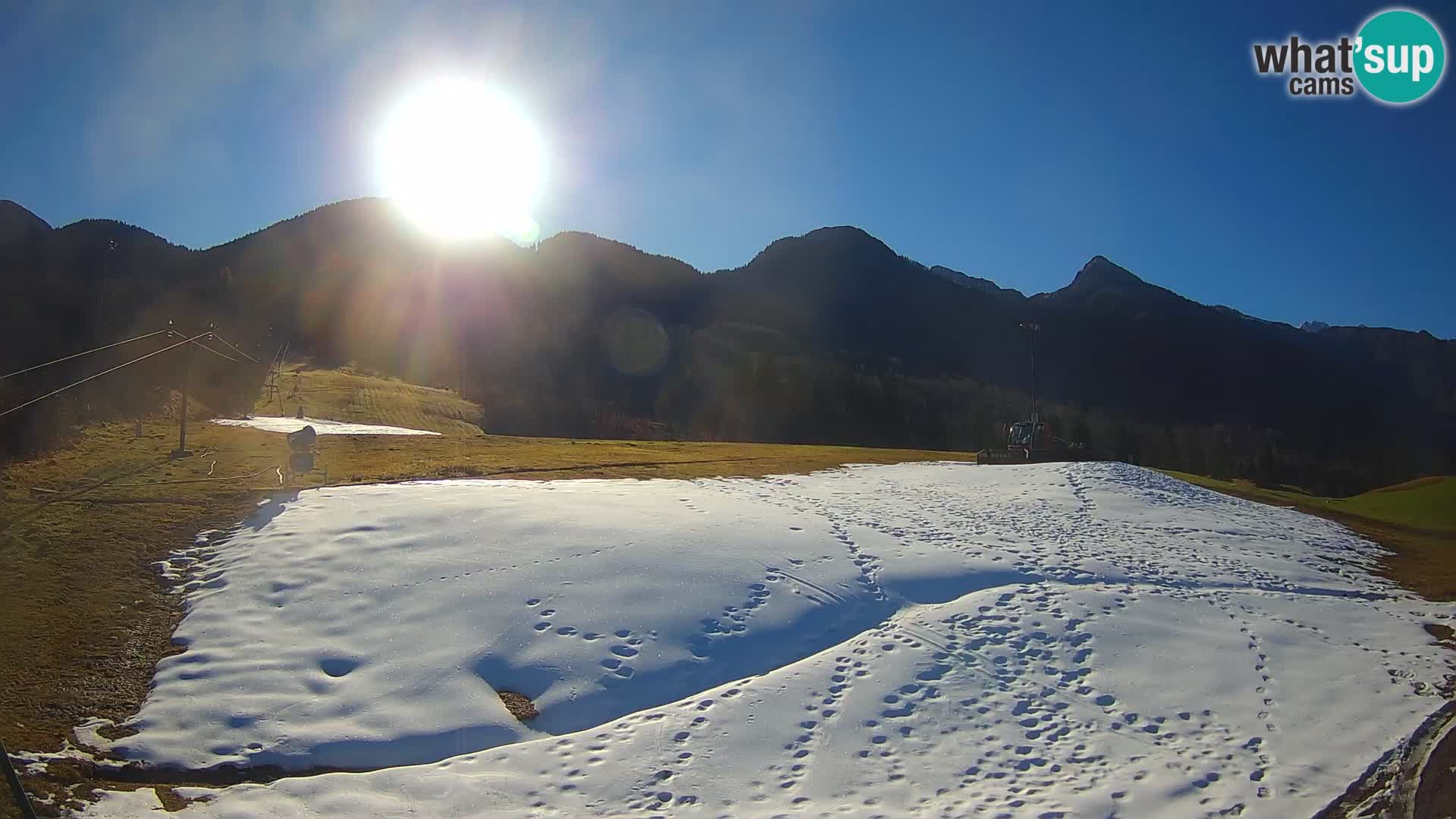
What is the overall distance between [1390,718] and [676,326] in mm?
122036

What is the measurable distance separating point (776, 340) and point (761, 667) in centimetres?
12148

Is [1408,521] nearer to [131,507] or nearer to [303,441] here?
[303,441]

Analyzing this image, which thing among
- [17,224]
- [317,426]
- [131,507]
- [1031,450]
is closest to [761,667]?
[131,507]

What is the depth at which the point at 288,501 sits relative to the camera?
15.8 m

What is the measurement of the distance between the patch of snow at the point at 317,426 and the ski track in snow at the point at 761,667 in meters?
17.7

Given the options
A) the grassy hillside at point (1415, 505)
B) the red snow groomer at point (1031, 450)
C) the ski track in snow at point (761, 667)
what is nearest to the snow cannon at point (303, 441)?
the ski track in snow at point (761, 667)

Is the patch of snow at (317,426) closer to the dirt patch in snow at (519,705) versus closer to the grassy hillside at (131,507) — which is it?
the grassy hillside at (131,507)

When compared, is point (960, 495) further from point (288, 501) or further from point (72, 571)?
point (72, 571)

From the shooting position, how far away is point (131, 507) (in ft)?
48.5

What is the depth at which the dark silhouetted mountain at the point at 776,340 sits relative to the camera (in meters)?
89.6

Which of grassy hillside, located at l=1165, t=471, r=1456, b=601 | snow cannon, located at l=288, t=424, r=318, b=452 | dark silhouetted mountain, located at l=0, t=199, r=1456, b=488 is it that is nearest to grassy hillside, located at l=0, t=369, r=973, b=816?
snow cannon, located at l=288, t=424, r=318, b=452

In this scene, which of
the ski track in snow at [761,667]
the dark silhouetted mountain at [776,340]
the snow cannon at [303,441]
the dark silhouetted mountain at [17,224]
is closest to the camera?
the ski track in snow at [761,667]

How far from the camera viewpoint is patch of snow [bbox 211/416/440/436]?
31.6 metres

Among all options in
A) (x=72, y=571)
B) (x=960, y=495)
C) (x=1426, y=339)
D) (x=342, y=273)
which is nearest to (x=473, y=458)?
(x=72, y=571)
